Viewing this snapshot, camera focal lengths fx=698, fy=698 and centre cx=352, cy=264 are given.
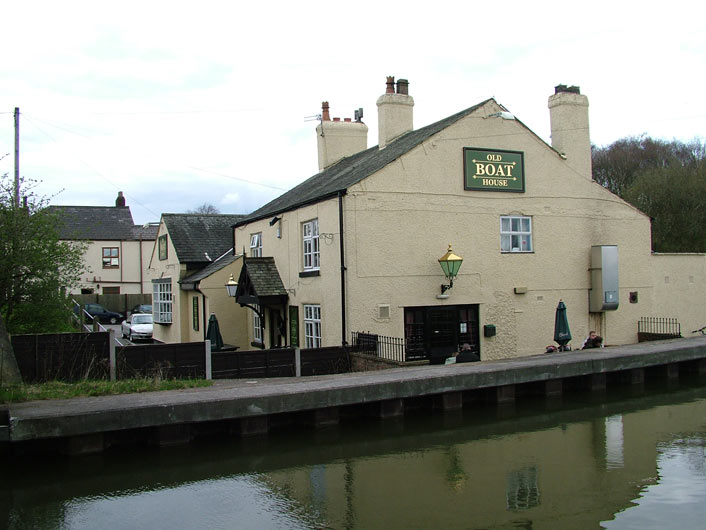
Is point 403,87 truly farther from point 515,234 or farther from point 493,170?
point 515,234

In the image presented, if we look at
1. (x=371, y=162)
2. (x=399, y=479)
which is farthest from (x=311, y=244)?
(x=399, y=479)

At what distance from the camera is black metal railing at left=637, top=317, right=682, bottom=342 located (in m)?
23.3

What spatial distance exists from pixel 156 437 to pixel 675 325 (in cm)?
1901

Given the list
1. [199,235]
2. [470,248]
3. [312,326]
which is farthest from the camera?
[199,235]

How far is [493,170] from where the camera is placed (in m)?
21.4

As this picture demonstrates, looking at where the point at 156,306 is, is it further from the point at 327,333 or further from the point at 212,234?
the point at 327,333

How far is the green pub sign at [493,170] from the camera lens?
21.0 metres

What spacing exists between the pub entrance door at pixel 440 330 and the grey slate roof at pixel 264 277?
209 inches

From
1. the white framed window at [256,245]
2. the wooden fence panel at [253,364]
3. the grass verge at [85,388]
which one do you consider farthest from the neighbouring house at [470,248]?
the grass verge at [85,388]

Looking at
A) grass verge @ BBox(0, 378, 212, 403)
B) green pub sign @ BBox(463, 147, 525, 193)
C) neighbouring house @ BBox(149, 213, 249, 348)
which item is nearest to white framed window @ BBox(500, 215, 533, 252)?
green pub sign @ BBox(463, 147, 525, 193)

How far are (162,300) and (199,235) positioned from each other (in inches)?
159

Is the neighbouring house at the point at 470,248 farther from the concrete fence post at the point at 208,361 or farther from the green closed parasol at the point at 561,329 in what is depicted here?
the concrete fence post at the point at 208,361

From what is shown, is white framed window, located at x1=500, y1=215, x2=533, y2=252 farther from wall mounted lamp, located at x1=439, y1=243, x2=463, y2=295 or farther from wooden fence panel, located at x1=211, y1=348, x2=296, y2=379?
wooden fence panel, located at x1=211, y1=348, x2=296, y2=379

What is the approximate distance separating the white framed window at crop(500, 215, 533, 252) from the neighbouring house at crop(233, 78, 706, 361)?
4 cm
